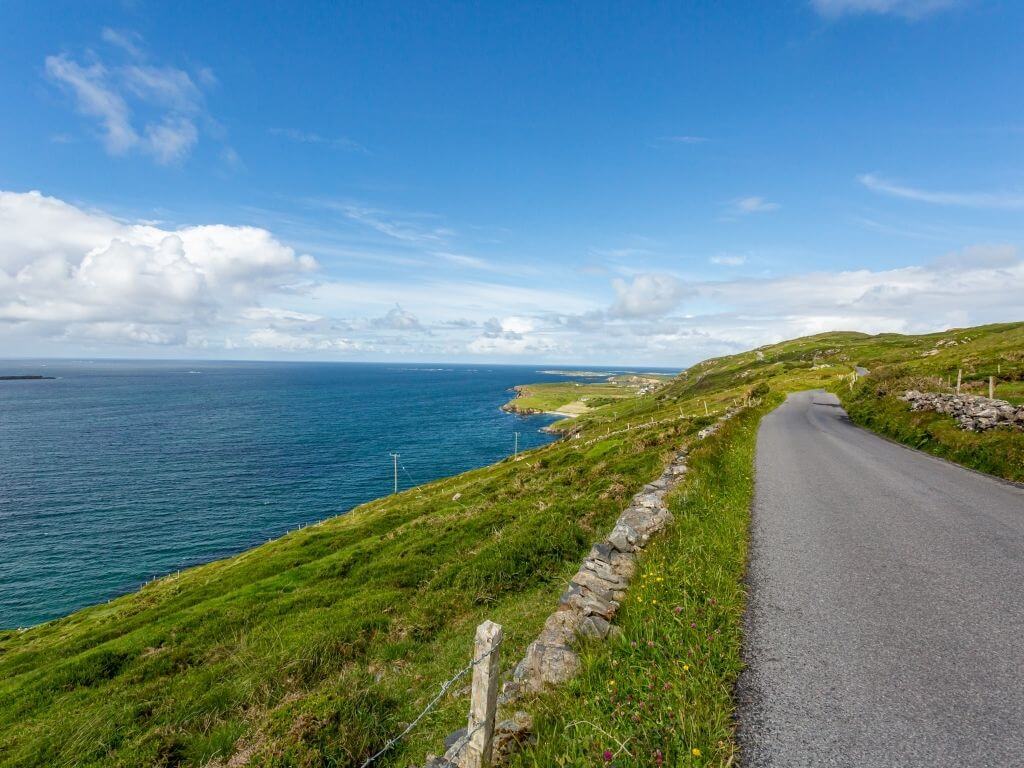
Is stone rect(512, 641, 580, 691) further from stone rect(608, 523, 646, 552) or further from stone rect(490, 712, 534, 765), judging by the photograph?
stone rect(608, 523, 646, 552)

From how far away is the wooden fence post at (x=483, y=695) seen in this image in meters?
5.90

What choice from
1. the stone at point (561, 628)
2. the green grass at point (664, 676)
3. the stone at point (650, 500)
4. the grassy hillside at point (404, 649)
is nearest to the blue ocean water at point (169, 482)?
the grassy hillside at point (404, 649)

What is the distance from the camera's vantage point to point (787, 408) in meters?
48.2

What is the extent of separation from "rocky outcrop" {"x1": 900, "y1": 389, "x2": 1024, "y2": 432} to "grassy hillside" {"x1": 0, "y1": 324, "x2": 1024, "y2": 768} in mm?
1459

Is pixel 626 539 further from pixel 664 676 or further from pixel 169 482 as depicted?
pixel 169 482

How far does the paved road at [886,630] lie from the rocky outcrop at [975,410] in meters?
7.74

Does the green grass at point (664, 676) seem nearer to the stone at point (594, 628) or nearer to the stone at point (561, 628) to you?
the stone at point (594, 628)

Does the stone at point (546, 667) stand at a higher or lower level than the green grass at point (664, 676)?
lower

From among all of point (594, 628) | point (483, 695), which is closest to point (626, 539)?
point (594, 628)

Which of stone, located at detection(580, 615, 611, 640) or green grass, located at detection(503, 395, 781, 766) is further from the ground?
green grass, located at detection(503, 395, 781, 766)

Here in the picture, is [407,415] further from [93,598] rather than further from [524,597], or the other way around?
[524,597]

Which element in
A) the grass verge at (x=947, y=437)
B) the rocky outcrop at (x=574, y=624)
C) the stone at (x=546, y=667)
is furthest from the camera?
the grass verge at (x=947, y=437)

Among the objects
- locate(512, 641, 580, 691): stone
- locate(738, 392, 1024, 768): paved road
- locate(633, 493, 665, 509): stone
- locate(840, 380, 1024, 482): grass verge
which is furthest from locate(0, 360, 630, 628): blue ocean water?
locate(840, 380, 1024, 482): grass verge

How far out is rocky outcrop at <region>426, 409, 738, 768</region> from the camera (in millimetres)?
6703
